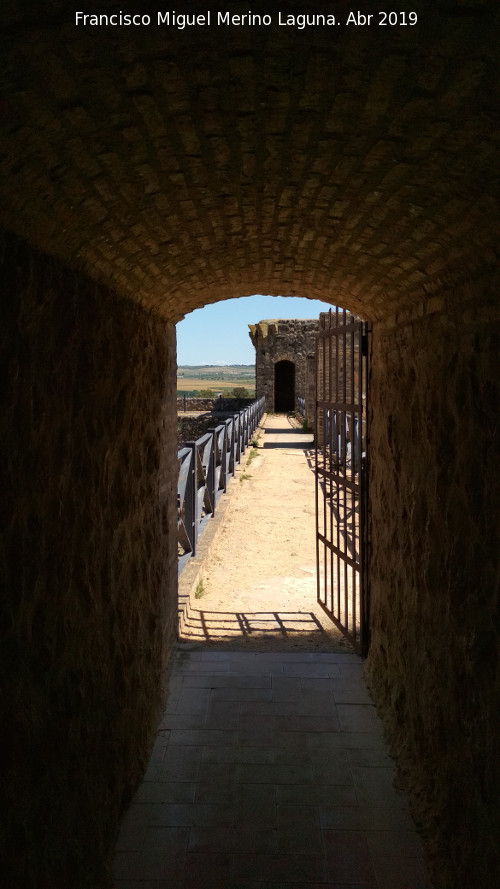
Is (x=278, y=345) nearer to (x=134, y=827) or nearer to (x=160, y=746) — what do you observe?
(x=160, y=746)

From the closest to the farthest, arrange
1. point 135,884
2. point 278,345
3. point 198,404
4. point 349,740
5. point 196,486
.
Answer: point 135,884
point 349,740
point 196,486
point 198,404
point 278,345

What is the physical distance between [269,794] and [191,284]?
2.61 meters

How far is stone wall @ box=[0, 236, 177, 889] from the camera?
1.57m

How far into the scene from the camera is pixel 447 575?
2.31 m

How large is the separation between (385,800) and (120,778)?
121 centimetres

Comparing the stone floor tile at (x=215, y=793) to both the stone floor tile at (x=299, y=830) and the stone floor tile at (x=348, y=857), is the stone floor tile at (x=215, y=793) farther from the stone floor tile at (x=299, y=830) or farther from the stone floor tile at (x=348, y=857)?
the stone floor tile at (x=348, y=857)

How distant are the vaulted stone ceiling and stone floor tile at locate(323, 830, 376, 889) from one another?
231 centimetres

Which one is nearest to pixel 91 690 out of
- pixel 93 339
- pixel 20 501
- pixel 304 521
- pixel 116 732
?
pixel 116 732

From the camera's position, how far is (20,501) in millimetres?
1622

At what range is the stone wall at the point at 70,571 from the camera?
1.57 meters

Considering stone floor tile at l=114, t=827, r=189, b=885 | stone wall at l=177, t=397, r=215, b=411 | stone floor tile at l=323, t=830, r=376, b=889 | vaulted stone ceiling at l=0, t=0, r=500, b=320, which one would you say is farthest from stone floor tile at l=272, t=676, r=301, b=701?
stone wall at l=177, t=397, r=215, b=411

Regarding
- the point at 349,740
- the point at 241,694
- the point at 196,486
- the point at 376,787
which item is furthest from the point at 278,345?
the point at 376,787

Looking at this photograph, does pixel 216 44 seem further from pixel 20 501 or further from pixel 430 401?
pixel 430 401

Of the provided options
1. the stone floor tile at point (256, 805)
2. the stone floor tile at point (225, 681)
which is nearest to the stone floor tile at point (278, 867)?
the stone floor tile at point (256, 805)
